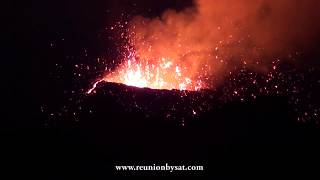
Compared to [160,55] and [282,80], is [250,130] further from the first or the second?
[160,55]

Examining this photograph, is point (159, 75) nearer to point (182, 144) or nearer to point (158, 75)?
point (158, 75)

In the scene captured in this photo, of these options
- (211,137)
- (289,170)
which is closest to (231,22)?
(211,137)

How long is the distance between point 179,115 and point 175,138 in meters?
0.58

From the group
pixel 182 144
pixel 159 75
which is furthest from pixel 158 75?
pixel 182 144

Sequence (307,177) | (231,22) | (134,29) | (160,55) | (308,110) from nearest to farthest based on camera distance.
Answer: (307,177) → (308,110) → (231,22) → (160,55) → (134,29)

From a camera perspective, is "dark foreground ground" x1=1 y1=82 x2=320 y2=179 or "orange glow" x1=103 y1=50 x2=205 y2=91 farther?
"orange glow" x1=103 y1=50 x2=205 y2=91

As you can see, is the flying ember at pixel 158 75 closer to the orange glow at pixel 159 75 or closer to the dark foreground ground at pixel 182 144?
the orange glow at pixel 159 75

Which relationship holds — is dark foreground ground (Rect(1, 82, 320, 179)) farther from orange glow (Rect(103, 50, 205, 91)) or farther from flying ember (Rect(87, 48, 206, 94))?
orange glow (Rect(103, 50, 205, 91))

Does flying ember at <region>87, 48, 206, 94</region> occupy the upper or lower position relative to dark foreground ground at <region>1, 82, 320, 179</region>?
upper

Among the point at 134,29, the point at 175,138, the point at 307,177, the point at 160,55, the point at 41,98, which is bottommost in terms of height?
the point at 307,177

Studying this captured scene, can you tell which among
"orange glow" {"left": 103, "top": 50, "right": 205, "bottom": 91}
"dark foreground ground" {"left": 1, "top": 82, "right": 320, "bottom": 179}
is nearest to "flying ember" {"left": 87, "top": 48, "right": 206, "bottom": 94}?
"orange glow" {"left": 103, "top": 50, "right": 205, "bottom": 91}

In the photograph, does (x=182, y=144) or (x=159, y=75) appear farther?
(x=159, y=75)

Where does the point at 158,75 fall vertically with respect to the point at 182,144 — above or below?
above

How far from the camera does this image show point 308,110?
10812mm
